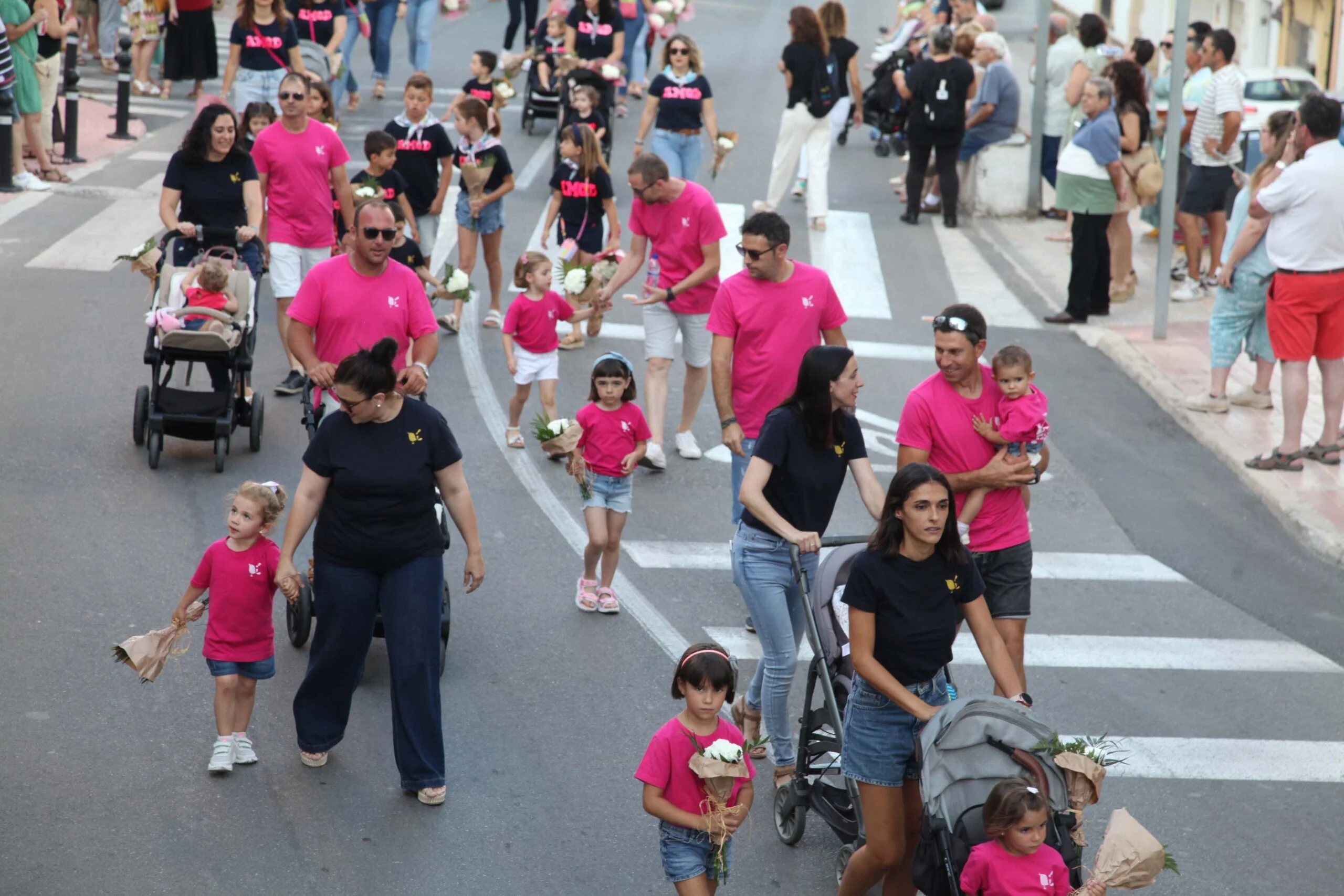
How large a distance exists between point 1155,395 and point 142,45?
52.7ft

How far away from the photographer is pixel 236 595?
6770 mm

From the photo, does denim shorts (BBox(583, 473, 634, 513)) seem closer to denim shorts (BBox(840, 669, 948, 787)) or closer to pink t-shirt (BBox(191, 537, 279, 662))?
pink t-shirt (BBox(191, 537, 279, 662))

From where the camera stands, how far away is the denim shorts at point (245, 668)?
22.3 ft

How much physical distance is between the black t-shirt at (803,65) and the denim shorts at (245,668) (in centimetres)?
1261

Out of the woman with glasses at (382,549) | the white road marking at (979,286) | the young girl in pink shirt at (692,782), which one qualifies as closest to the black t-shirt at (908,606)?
the young girl in pink shirt at (692,782)

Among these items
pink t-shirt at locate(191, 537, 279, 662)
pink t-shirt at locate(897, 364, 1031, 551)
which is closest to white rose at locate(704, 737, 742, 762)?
pink t-shirt at locate(897, 364, 1031, 551)

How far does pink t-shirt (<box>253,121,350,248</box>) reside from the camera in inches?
448

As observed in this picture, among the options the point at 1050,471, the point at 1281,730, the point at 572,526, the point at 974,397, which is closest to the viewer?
the point at 974,397

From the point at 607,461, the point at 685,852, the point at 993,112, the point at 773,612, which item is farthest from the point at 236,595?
the point at 993,112

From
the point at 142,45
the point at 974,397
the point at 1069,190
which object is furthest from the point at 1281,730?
the point at 142,45

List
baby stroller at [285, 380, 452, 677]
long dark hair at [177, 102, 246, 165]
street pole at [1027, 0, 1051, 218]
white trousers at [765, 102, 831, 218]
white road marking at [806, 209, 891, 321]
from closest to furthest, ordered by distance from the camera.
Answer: baby stroller at [285, 380, 452, 677], long dark hair at [177, 102, 246, 165], white road marking at [806, 209, 891, 321], white trousers at [765, 102, 831, 218], street pole at [1027, 0, 1051, 218]

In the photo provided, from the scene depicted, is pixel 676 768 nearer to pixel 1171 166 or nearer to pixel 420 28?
pixel 1171 166

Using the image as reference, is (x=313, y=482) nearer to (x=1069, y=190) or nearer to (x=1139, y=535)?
(x=1139, y=535)

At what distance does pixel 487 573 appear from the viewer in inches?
367
